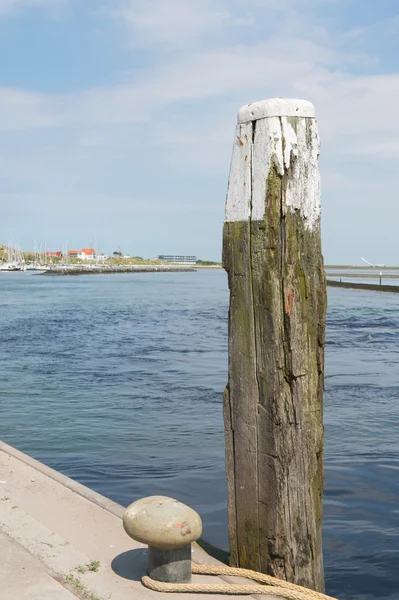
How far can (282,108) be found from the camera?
446 cm

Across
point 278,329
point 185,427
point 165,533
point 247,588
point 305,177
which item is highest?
point 305,177

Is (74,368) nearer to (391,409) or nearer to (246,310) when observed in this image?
(391,409)

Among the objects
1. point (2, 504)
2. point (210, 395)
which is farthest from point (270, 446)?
point (210, 395)

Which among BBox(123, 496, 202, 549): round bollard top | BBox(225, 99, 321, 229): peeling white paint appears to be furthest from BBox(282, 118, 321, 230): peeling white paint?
BBox(123, 496, 202, 549): round bollard top

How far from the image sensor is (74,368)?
1820cm

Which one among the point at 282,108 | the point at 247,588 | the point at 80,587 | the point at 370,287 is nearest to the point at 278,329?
the point at 282,108

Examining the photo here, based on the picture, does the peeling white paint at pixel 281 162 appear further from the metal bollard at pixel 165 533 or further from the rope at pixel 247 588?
the rope at pixel 247 588

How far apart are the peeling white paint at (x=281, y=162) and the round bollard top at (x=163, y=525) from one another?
6.46 feet

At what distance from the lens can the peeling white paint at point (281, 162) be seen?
446 centimetres

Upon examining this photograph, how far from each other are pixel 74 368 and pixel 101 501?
12359 millimetres

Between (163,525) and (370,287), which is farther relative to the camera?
(370,287)

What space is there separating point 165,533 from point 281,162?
245 centimetres

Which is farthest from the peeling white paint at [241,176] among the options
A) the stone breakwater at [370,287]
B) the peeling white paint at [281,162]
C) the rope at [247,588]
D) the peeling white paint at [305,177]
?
the stone breakwater at [370,287]

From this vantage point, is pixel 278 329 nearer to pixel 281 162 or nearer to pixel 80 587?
pixel 281 162
